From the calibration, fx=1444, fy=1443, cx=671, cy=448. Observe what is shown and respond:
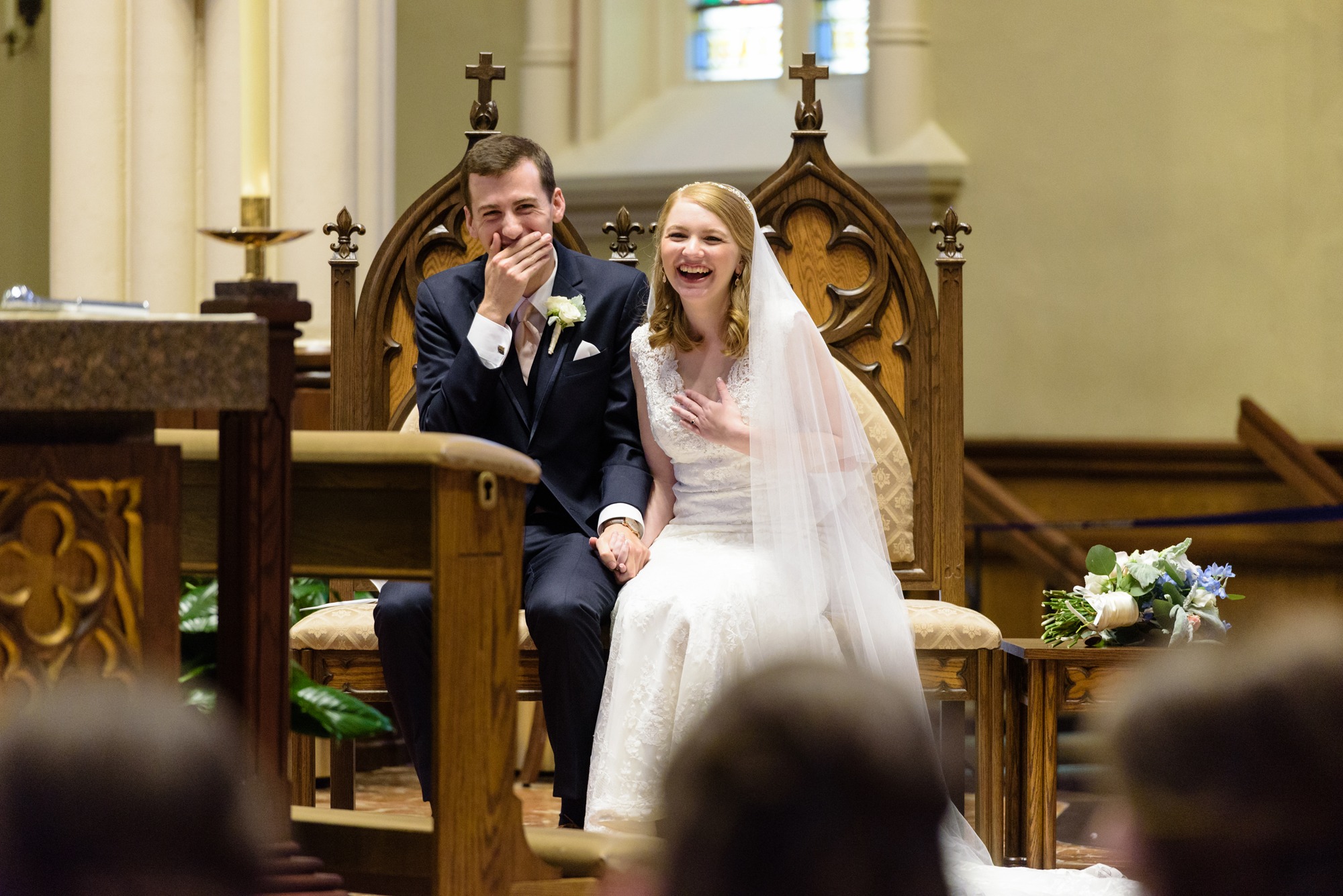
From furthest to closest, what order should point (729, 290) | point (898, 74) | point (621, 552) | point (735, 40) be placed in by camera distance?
point (735, 40), point (898, 74), point (729, 290), point (621, 552)

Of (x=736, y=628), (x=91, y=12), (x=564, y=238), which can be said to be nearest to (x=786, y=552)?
(x=736, y=628)

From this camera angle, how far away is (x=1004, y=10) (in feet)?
24.3

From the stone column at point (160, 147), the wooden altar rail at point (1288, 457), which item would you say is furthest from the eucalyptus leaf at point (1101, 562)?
the stone column at point (160, 147)

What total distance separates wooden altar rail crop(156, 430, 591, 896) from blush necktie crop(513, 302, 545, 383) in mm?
1761

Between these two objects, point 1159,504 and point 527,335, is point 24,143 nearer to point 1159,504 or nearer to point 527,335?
point 527,335

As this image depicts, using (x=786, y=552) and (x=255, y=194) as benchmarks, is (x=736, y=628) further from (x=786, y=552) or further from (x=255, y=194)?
(x=255, y=194)

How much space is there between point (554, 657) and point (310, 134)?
2.93 metres

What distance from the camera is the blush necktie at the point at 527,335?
12.8ft

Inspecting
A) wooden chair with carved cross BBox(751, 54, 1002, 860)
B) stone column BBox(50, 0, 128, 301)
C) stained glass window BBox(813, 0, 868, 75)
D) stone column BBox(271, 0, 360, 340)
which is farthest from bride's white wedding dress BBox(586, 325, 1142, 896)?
stained glass window BBox(813, 0, 868, 75)

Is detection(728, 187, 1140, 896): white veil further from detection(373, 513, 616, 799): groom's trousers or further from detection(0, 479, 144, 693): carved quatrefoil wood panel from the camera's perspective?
detection(0, 479, 144, 693): carved quatrefoil wood panel

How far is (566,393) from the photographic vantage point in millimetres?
3844

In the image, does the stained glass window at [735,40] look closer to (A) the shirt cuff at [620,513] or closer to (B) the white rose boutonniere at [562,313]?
(B) the white rose boutonniere at [562,313]

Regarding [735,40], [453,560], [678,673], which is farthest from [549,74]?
[453,560]

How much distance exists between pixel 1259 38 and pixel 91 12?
534 centimetres
